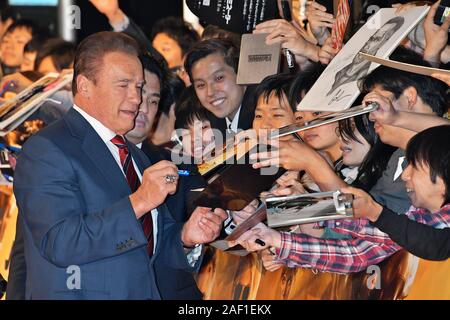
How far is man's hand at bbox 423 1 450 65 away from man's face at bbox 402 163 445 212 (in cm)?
46

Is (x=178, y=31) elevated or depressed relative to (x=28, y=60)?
elevated

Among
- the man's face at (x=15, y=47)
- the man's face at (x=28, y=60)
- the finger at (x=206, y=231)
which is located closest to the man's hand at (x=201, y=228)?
the finger at (x=206, y=231)

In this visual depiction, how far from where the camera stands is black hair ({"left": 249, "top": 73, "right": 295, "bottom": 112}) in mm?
3582

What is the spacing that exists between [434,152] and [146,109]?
4.27 feet

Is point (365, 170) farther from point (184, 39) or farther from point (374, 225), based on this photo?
point (184, 39)

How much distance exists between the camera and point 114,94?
9.75 ft

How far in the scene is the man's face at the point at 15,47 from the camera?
6.32m

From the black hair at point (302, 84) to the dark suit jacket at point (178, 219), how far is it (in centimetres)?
46

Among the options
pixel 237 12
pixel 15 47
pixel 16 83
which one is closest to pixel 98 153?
pixel 237 12

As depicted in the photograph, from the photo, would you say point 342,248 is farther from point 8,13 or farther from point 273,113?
point 8,13

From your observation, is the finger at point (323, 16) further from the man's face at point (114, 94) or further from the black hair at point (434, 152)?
the man's face at point (114, 94)

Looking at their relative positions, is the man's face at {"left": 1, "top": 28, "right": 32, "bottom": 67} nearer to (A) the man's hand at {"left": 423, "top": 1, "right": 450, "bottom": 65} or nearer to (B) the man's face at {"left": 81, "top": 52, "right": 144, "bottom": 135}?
(B) the man's face at {"left": 81, "top": 52, "right": 144, "bottom": 135}

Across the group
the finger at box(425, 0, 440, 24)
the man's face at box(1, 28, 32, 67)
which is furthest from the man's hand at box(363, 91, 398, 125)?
the man's face at box(1, 28, 32, 67)
